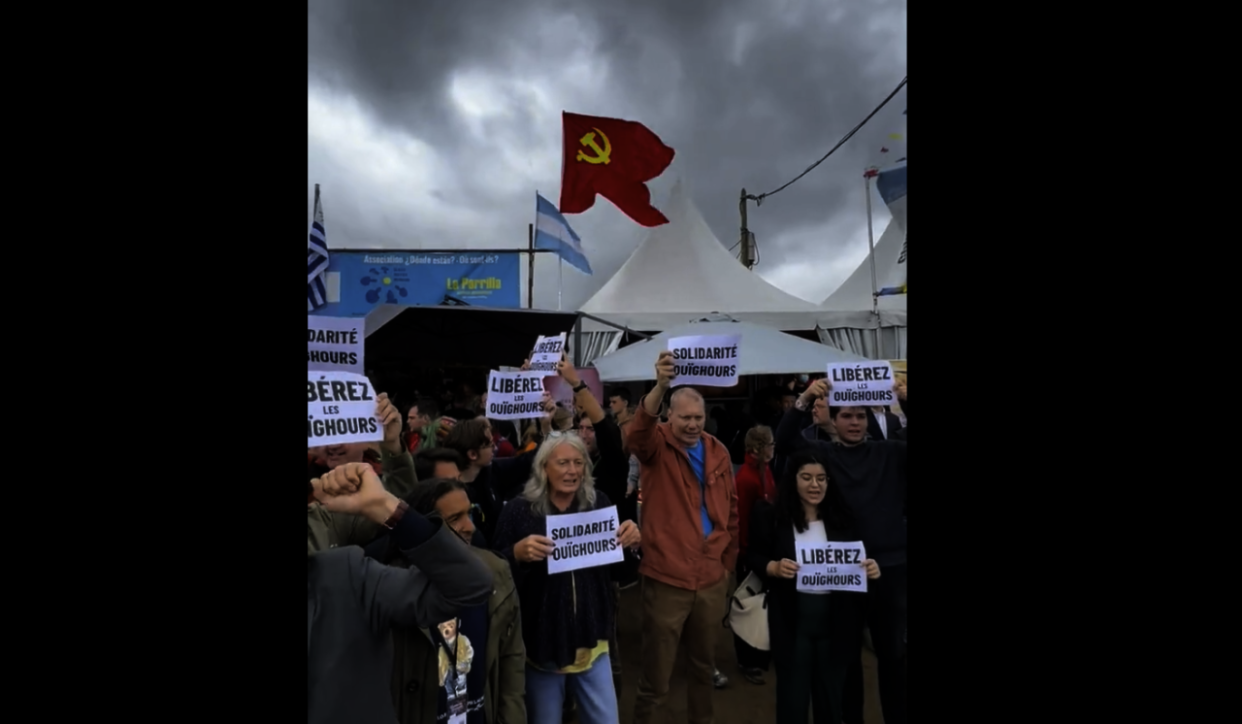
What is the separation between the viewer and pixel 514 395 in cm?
405

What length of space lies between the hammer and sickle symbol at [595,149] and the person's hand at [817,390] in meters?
2.68

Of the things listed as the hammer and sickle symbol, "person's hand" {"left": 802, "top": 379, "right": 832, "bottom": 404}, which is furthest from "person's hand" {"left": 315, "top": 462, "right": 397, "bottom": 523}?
the hammer and sickle symbol

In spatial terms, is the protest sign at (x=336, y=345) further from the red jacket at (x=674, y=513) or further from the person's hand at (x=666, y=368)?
the person's hand at (x=666, y=368)

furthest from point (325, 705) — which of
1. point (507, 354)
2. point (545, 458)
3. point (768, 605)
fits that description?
point (507, 354)

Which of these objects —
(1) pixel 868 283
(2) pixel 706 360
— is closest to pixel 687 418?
(2) pixel 706 360

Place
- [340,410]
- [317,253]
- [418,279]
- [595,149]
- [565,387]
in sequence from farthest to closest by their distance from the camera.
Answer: [418,279] → [565,387] → [317,253] → [595,149] → [340,410]

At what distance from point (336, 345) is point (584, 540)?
4.43ft

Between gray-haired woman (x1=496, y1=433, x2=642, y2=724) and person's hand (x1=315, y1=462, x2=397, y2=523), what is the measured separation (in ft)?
3.66

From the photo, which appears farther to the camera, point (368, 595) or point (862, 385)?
point (862, 385)

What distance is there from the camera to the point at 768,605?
3.28 meters

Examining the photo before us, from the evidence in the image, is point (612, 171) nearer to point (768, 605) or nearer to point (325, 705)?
point (768, 605)

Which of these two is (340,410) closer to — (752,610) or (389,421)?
(389,421)

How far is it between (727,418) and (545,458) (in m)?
6.22

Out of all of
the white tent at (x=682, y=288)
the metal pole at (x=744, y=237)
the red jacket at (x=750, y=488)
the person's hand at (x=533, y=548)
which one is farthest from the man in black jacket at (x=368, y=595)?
the metal pole at (x=744, y=237)
